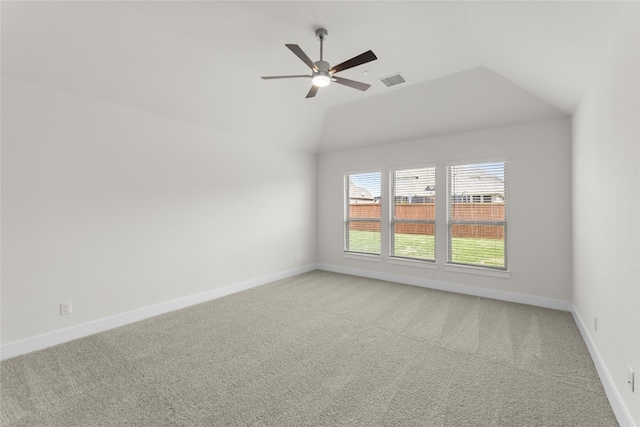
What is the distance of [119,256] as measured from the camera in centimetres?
354

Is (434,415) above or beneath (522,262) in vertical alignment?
beneath

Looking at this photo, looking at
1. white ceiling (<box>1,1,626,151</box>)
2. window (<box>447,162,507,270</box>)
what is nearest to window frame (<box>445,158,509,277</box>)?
window (<box>447,162,507,270</box>)

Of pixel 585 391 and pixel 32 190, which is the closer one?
pixel 585 391

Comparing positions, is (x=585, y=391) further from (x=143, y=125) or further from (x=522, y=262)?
(x=143, y=125)

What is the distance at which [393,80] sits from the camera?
404 cm

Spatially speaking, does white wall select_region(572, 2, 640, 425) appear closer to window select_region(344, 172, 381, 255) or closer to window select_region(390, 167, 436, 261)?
window select_region(390, 167, 436, 261)

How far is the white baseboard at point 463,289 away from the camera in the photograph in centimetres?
397

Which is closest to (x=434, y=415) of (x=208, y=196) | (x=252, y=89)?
(x=208, y=196)

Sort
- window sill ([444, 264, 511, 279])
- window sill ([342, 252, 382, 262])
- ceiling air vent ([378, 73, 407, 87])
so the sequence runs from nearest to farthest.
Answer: ceiling air vent ([378, 73, 407, 87]), window sill ([444, 264, 511, 279]), window sill ([342, 252, 382, 262])

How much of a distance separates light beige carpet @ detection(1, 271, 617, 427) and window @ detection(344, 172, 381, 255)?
220 centimetres

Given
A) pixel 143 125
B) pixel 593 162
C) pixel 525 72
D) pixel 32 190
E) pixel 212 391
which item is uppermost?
pixel 525 72

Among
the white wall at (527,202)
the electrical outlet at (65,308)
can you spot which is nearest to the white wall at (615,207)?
the white wall at (527,202)

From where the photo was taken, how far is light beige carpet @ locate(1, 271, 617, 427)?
1942 mm

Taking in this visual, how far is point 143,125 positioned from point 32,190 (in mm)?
1407
